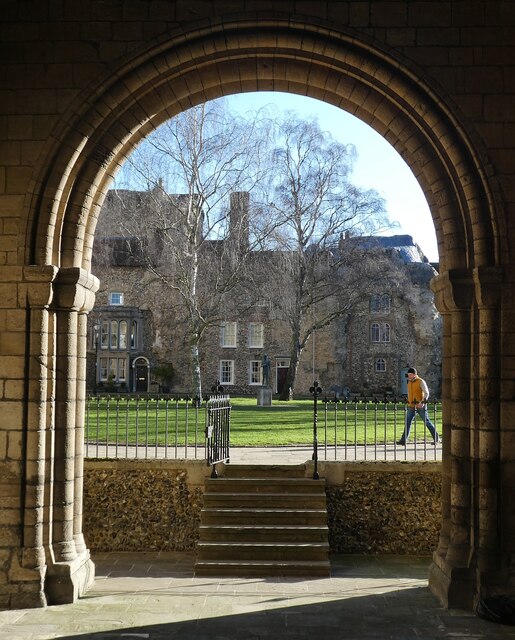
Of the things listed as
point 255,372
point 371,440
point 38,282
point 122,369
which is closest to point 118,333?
point 122,369

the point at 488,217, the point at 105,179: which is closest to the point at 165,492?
the point at 105,179

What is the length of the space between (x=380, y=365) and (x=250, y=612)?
30.1 metres

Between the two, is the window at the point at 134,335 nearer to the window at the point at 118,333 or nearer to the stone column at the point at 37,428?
the window at the point at 118,333

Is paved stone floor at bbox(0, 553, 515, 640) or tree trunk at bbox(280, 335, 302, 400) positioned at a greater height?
tree trunk at bbox(280, 335, 302, 400)

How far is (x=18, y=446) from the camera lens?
6438 mm

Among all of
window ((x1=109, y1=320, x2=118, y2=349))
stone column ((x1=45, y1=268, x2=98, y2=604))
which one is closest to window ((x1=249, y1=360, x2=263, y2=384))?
window ((x1=109, y1=320, x2=118, y2=349))

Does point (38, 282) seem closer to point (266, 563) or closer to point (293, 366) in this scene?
point (266, 563)

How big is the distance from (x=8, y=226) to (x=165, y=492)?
396cm

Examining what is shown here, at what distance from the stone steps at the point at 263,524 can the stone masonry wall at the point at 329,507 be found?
424 millimetres

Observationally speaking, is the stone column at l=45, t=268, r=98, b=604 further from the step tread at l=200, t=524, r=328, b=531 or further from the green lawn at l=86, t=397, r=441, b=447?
the green lawn at l=86, t=397, r=441, b=447

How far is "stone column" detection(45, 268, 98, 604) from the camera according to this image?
6.46 metres

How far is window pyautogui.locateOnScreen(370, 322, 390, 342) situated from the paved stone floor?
28.3m

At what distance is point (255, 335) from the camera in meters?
36.8

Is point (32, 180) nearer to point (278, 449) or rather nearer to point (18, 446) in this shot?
point (18, 446)
